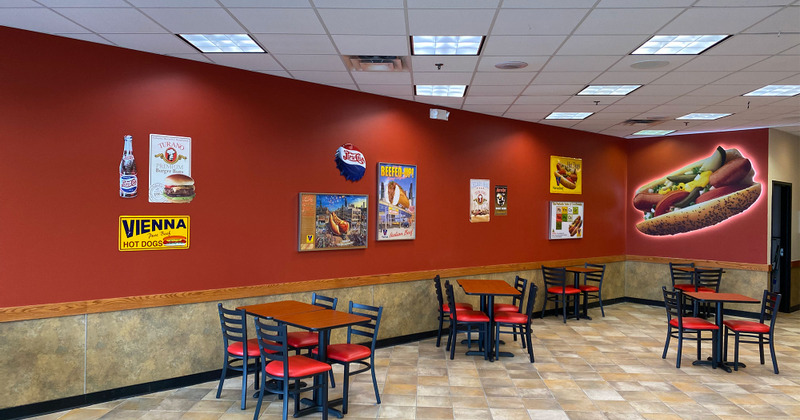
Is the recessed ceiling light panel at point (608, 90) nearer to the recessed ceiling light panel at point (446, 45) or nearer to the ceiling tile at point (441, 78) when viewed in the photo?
the ceiling tile at point (441, 78)

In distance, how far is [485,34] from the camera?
4.39m

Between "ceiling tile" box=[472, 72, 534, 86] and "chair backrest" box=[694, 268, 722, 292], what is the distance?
487cm

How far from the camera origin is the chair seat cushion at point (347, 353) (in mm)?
4441

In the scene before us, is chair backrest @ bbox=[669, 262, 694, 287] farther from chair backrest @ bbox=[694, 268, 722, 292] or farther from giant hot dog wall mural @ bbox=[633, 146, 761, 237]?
giant hot dog wall mural @ bbox=[633, 146, 761, 237]

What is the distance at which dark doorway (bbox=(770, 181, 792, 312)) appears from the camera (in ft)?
30.6

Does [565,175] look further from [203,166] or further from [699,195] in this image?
[203,166]

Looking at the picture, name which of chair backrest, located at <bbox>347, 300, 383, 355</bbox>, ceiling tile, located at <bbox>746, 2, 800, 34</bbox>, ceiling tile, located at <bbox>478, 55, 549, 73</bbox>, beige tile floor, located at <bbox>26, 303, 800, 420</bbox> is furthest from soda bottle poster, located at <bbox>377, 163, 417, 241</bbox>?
ceiling tile, located at <bbox>746, 2, 800, 34</bbox>

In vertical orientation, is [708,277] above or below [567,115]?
below

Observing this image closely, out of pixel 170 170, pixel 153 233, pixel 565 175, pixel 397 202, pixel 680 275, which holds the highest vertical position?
pixel 565 175

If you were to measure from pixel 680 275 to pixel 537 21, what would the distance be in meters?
7.31

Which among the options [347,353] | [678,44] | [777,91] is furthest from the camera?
[777,91]

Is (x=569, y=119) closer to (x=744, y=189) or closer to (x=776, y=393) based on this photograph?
(x=744, y=189)

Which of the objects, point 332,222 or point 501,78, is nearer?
point 501,78

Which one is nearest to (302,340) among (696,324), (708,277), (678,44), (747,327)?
(678,44)
